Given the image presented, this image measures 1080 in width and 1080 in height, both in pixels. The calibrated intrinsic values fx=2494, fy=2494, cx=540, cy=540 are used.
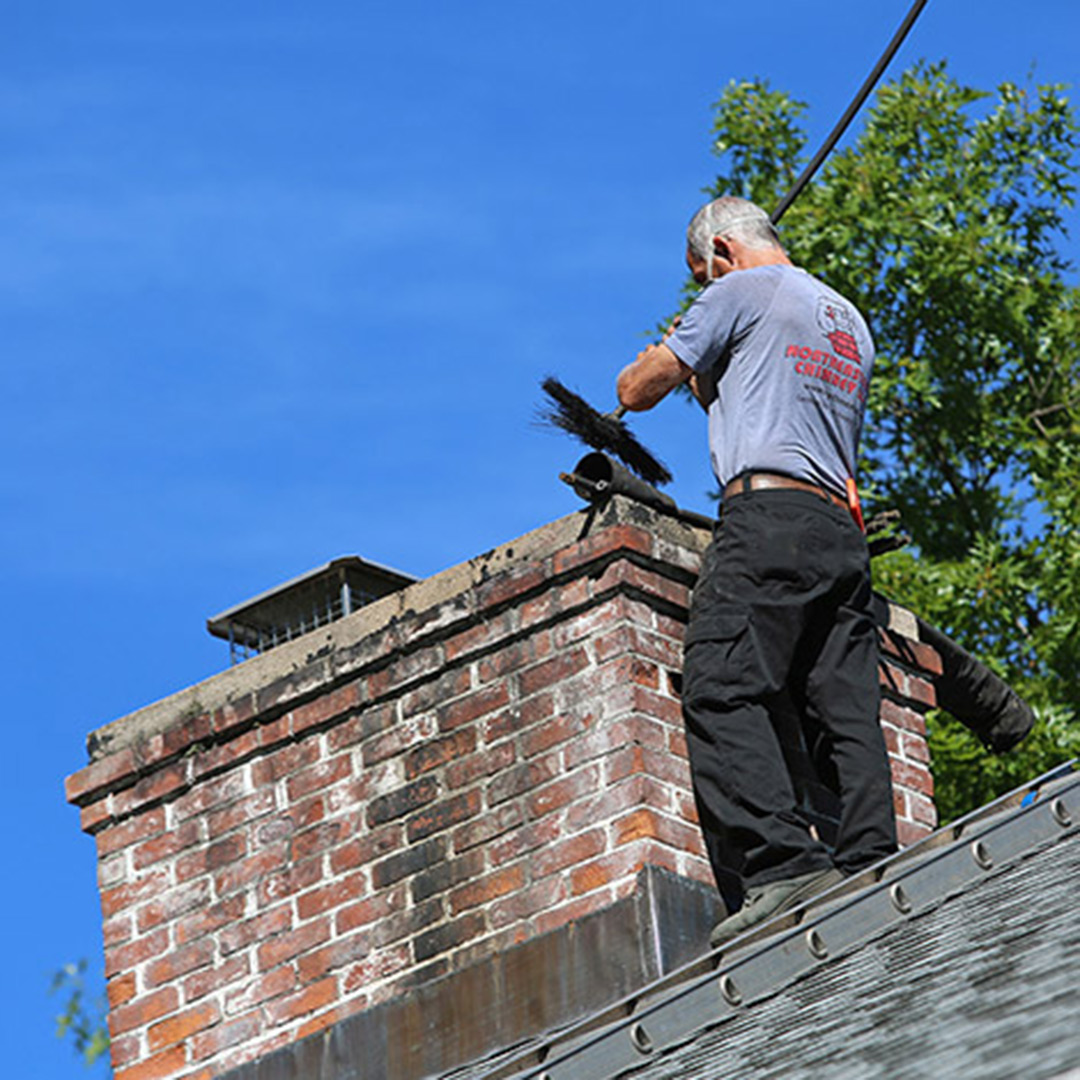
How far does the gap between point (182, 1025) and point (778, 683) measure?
2.00 metres

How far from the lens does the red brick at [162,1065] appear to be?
6574 mm

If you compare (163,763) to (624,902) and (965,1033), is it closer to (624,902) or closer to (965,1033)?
(624,902)

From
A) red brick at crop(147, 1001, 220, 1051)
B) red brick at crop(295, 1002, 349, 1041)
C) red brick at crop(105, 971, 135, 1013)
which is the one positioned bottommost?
red brick at crop(295, 1002, 349, 1041)

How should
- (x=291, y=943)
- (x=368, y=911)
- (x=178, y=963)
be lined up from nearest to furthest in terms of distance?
(x=368, y=911), (x=291, y=943), (x=178, y=963)

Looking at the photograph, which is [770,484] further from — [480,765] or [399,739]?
[399,739]

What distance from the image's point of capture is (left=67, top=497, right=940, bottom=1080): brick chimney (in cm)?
592

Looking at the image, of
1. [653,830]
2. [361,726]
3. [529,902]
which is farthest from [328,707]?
[653,830]

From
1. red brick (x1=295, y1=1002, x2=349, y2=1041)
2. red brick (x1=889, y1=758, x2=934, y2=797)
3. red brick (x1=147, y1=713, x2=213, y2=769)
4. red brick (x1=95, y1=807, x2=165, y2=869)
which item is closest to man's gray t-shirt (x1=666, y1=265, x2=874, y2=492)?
red brick (x1=889, y1=758, x2=934, y2=797)

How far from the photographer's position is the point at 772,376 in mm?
5934

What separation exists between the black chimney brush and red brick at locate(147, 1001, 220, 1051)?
178cm

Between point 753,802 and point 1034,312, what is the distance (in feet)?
42.5

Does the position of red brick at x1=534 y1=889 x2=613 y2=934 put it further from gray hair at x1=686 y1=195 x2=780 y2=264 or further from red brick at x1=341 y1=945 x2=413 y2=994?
gray hair at x1=686 y1=195 x2=780 y2=264

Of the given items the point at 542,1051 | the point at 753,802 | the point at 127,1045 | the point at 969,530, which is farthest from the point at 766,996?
the point at 969,530

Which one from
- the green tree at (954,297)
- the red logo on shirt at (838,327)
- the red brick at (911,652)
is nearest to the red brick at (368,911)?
the red brick at (911,652)
